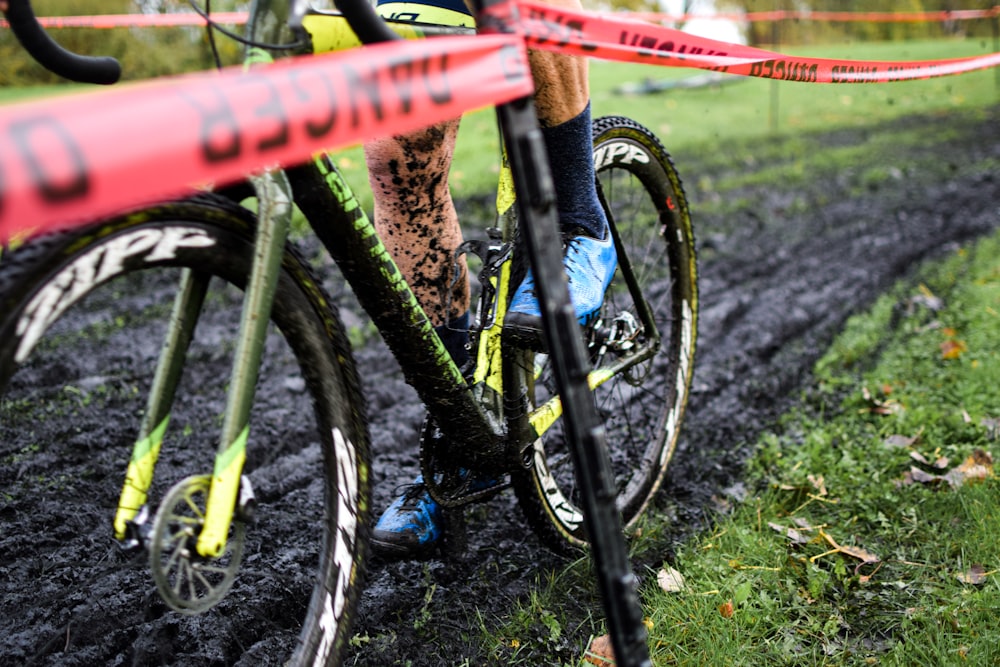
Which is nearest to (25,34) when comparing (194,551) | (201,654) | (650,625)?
(194,551)

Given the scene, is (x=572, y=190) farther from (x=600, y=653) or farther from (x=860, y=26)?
(x=860, y=26)

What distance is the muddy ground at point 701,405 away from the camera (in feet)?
6.08

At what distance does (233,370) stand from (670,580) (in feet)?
4.44

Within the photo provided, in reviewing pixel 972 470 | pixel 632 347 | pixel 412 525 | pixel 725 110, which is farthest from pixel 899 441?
pixel 725 110

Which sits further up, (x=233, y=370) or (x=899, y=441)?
(x=233, y=370)

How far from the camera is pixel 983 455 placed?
2.51 metres

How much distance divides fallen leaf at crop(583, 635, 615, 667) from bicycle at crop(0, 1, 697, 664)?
301 millimetres

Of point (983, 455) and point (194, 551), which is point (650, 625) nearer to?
point (194, 551)

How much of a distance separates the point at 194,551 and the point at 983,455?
241 cm

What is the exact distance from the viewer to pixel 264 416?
2959 mm

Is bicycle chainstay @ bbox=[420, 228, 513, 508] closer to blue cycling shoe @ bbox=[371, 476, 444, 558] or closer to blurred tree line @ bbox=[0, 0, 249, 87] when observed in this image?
blue cycling shoe @ bbox=[371, 476, 444, 558]

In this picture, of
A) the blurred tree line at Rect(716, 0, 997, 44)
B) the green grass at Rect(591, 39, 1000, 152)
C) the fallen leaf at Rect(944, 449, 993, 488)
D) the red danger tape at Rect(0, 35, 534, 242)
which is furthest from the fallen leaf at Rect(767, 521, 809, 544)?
the blurred tree line at Rect(716, 0, 997, 44)

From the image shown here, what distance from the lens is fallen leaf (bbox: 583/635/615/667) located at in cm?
177

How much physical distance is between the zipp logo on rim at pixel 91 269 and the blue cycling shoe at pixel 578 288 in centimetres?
78
